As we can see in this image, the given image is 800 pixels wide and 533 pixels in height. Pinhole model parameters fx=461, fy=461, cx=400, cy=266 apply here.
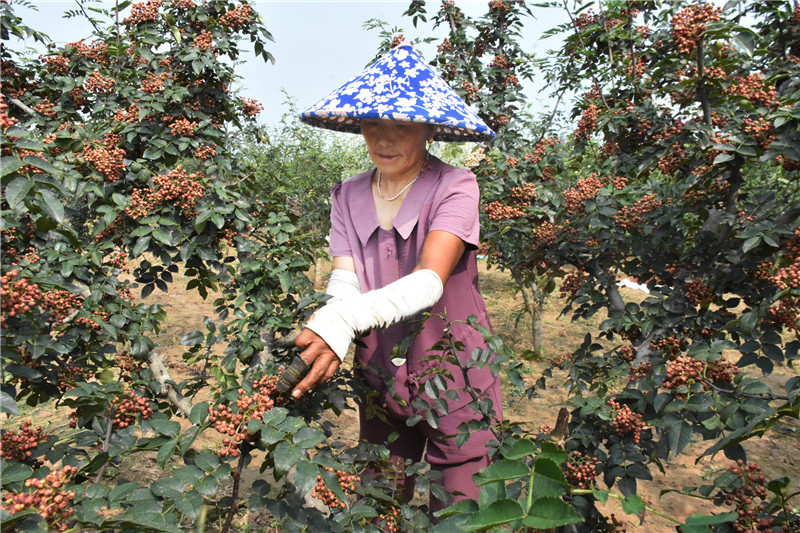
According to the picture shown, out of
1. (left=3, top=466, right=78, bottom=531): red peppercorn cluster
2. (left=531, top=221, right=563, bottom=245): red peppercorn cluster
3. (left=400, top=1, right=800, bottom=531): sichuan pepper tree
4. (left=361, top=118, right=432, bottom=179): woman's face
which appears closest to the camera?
(left=3, top=466, right=78, bottom=531): red peppercorn cluster

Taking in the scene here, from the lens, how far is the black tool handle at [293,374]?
44.7 inches

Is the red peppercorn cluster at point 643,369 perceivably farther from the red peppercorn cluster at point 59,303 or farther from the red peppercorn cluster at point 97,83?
the red peppercorn cluster at point 97,83

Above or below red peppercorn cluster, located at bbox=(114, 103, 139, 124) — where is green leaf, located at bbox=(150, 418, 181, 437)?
below

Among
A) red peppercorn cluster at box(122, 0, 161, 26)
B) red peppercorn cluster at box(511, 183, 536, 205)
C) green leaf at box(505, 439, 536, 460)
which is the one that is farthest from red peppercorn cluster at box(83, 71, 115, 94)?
green leaf at box(505, 439, 536, 460)

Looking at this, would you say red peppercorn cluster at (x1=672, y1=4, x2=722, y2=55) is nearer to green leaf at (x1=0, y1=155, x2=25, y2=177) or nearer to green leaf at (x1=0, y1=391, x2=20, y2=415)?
green leaf at (x1=0, y1=155, x2=25, y2=177)

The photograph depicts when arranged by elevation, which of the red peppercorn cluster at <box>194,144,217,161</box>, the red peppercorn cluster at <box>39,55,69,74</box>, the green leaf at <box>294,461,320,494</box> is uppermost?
the red peppercorn cluster at <box>39,55,69,74</box>

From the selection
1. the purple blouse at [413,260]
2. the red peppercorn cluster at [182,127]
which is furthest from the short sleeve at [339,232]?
the red peppercorn cluster at [182,127]

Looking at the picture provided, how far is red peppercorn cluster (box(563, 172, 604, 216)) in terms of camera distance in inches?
90.6

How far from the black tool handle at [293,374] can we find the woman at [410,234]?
32cm

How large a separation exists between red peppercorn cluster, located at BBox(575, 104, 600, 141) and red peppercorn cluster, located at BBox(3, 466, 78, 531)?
2973 mm

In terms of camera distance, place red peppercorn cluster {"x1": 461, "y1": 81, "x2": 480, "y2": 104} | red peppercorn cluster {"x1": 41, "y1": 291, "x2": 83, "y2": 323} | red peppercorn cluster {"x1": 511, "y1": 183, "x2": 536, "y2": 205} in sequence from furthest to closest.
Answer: red peppercorn cluster {"x1": 461, "y1": 81, "x2": 480, "y2": 104} → red peppercorn cluster {"x1": 511, "y1": 183, "x2": 536, "y2": 205} → red peppercorn cluster {"x1": 41, "y1": 291, "x2": 83, "y2": 323}

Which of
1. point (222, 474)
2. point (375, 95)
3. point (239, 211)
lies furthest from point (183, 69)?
point (222, 474)

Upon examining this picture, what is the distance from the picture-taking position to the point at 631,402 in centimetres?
167

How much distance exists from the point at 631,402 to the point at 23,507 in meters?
1.73
